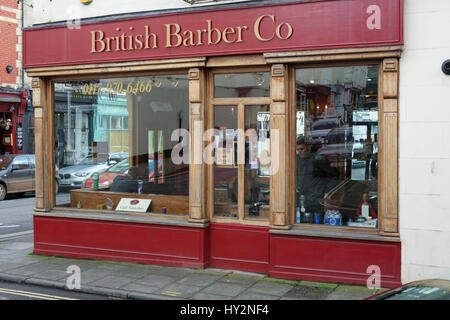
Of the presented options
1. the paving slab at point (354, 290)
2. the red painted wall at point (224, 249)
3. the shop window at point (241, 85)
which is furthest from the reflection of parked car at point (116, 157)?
the paving slab at point (354, 290)

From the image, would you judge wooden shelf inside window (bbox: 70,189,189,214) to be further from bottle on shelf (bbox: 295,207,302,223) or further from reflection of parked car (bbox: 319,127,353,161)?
reflection of parked car (bbox: 319,127,353,161)

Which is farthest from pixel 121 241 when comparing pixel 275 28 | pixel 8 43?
pixel 8 43

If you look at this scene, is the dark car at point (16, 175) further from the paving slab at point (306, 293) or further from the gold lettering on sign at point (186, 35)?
the paving slab at point (306, 293)

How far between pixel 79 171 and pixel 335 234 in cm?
566

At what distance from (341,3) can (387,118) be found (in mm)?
1863

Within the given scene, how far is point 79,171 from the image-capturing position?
1070 centimetres

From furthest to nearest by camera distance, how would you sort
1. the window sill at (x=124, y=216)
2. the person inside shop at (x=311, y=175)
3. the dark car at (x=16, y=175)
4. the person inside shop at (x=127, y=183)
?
1. the dark car at (x=16, y=175)
2. the person inside shop at (x=127, y=183)
3. the window sill at (x=124, y=216)
4. the person inside shop at (x=311, y=175)

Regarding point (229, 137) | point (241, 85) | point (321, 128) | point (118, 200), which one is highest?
point (241, 85)

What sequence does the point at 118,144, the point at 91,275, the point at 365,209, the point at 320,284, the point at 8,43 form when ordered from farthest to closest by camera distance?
the point at 8,43 < the point at 118,144 < the point at 91,275 < the point at 365,209 < the point at 320,284

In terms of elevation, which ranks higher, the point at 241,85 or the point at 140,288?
the point at 241,85

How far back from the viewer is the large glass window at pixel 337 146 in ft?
25.6

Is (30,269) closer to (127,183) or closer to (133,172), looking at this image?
(127,183)

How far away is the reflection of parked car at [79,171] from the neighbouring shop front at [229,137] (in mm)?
66

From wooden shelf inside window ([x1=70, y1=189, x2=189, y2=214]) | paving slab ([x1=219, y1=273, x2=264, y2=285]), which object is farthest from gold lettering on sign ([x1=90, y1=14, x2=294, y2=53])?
paving slab ([x1=219, y1=273, x2=264, y2=285])
